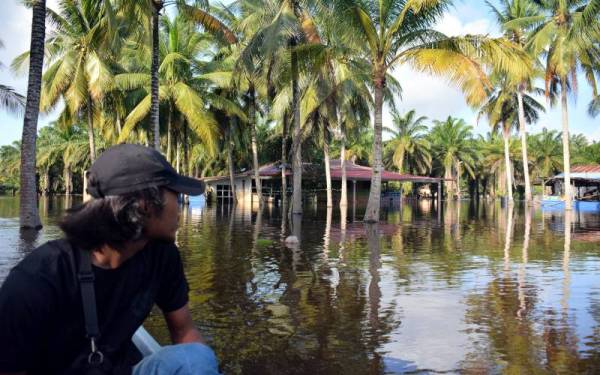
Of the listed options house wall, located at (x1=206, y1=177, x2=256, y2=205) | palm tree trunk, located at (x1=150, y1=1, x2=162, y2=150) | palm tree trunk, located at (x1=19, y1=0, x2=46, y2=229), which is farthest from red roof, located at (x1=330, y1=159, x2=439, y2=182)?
palm tree trunk, located at (x1=19, y1=0, x2=46, y2=229)

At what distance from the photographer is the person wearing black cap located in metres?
1.79

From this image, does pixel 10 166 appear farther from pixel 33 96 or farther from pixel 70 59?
pixel 33 96

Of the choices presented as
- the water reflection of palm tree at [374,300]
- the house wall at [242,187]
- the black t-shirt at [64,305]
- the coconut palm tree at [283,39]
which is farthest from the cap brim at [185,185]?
the house wall at [242,187]

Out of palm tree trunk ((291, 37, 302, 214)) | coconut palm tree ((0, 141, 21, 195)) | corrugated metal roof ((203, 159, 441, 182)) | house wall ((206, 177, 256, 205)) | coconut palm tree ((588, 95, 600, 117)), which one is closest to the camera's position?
palm tree trunk ((291, 37, 302, 214))

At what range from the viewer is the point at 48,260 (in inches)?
72.2

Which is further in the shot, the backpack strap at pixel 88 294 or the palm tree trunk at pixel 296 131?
the palm tree trunk at pixel 296 131

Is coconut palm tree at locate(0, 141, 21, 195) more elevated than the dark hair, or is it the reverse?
coconut palm tree at locate(0, 141, 21, 195)

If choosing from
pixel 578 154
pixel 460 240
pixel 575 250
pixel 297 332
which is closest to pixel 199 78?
pixel 460 240

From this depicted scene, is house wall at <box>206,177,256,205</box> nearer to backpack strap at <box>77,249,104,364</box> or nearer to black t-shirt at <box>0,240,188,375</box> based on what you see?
black t-shirt at <box>0,240,188,375</box>

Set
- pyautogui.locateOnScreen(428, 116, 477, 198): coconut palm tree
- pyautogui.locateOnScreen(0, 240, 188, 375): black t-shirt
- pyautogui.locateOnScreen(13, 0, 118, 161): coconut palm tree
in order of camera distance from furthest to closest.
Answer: pyautogui.locateOnScreen(428, 116, 477, 198): coconut palm tree
pyautogui.locateOnScreen(13, 0, 118, 161): coconut palm tree
pyautogui.locateOnScreen(0, 240, 188, 375): black t-shirt

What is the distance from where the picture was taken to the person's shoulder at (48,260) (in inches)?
70.9

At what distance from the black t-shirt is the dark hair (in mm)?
61

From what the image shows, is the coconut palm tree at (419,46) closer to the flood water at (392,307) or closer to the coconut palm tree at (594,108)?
the flood water at (392,307)

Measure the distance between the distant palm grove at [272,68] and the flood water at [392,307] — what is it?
6287mm
